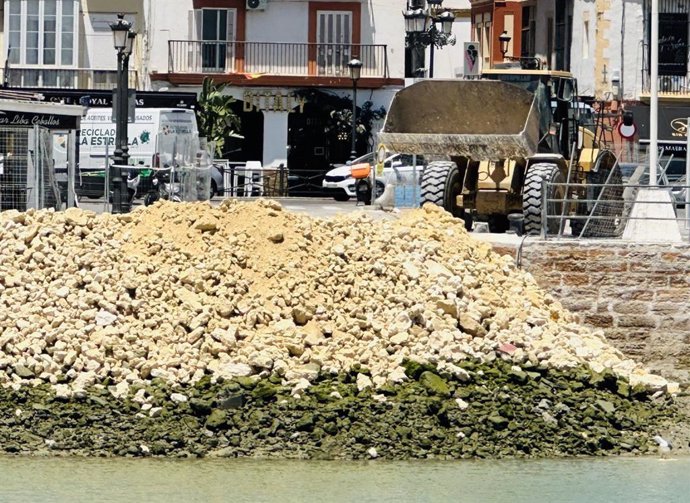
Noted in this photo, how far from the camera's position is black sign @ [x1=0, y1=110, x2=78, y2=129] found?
27.6 metres

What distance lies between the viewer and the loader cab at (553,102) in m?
25.0

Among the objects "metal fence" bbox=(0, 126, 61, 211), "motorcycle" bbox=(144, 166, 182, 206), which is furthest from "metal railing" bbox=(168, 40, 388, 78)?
"metal fence" bbox=(0, 126, 61, 211)

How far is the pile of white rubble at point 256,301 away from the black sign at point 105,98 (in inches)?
935

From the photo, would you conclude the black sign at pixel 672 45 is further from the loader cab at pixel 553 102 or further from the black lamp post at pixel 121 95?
the loader cab at pixel 553 102

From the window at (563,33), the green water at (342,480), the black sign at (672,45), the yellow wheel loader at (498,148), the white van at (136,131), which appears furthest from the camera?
the window at (563,33)

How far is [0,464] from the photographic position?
1639 centimetres

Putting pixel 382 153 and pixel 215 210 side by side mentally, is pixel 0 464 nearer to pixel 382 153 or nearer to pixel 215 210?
pixel 215 210

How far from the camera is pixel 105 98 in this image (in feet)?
154

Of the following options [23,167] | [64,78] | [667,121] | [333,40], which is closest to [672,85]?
[667,121]

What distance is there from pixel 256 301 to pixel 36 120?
9684 millimetres

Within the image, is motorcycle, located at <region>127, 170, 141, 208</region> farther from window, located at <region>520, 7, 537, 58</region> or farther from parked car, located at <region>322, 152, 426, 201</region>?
window, located at <region>520, 7, 537, 58</region>

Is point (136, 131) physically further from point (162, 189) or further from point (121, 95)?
point (162, 189)

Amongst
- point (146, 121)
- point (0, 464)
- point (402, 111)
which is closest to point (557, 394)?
point (0, 464)

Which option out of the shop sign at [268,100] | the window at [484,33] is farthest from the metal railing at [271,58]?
the window at [484,33]
